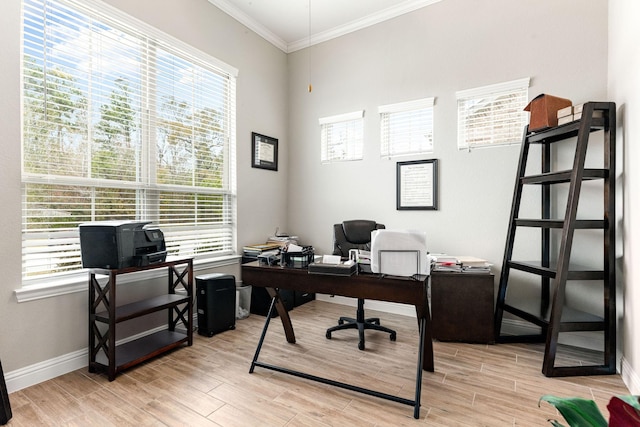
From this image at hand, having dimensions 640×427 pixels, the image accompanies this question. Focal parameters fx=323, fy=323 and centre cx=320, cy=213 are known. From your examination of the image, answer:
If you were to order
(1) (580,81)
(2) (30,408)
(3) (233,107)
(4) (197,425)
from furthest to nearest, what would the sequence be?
(3) (233,107), (1) (580,81), (2) (30,408), (4) (197,425)

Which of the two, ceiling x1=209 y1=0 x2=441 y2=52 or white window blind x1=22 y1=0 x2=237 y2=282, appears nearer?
white window blind x1=22 y1=0 x2=237 y2=282

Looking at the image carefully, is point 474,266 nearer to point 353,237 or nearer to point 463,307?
point 463,307

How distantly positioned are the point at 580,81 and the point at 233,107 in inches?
133

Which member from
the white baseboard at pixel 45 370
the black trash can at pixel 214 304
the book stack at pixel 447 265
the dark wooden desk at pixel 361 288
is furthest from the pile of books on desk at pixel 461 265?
the white baseboard at pixel 45 370

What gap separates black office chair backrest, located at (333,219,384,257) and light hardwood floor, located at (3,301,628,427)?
871 mm

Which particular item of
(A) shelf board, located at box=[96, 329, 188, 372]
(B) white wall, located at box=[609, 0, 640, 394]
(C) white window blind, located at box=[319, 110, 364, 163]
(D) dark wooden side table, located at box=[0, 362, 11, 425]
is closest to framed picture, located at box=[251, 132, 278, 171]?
(C) white window blind, located at box=[319, 110, 364, 163]

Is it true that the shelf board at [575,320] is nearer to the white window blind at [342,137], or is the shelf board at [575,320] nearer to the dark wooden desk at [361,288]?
the dark wooden desk at [361,288]

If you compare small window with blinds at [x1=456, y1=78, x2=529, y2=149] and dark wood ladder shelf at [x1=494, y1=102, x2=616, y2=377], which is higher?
small window with blinds at [x1=456, y1=78, x2=529, y2=149]

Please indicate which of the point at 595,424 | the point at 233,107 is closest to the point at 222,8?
the point at 233,107

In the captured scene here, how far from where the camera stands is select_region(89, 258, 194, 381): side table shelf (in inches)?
89.0

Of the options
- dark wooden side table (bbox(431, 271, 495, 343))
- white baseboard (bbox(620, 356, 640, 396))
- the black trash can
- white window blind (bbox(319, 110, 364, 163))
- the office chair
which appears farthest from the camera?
white window blind (bbox(319, 110, 364, 163))

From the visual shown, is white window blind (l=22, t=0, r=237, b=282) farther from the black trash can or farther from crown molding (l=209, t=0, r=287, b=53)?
crown molding (l=209, t=0, r=287, b=53)

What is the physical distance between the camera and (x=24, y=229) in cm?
222

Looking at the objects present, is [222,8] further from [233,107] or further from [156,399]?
[156,399]
